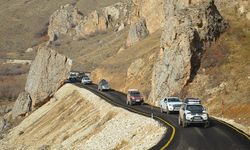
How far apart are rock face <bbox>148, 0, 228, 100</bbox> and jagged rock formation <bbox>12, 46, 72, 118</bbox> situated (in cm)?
2662

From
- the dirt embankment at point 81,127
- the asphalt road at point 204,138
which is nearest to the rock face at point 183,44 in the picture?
the dirt embankment at point 81,127

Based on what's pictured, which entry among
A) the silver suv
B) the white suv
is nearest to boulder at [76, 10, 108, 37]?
the white suv

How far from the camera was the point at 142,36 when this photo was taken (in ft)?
384

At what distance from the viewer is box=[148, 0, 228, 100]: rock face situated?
59.4 meters

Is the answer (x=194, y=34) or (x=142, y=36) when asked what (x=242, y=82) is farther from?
(x=142, y=36)

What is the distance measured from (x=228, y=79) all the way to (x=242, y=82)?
1907 mm

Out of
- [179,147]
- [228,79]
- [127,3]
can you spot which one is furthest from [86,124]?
[127,3]

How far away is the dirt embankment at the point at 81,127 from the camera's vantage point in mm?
37625

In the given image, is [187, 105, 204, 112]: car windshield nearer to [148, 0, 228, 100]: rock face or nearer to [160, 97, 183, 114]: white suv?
[160, 97, 183, 114]: white suv

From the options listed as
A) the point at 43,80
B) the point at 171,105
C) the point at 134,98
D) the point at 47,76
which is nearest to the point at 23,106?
the point at 43,80

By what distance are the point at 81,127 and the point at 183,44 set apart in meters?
16.6

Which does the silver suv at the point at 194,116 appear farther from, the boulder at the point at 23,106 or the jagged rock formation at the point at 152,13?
the jagged rock formation at the point at 152,13

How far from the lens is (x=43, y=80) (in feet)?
286

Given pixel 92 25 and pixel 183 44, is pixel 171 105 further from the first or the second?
pixel 92 25
